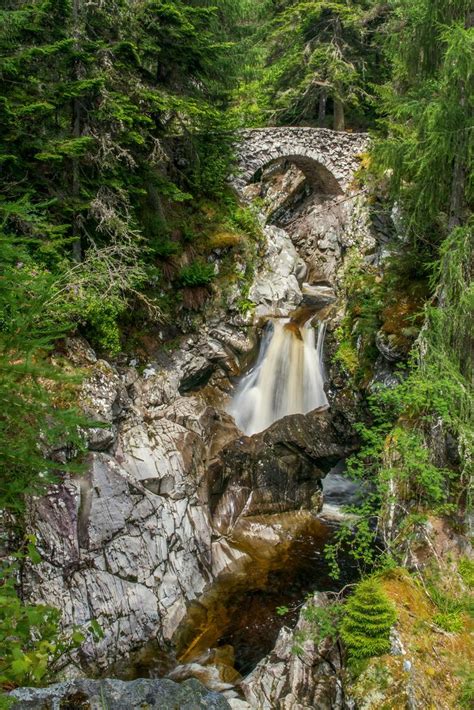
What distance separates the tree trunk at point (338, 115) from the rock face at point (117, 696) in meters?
20.1

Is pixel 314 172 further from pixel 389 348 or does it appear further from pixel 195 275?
pixel 389 348

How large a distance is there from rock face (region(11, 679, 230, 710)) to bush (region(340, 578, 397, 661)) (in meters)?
2.12

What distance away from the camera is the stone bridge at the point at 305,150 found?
16359mm

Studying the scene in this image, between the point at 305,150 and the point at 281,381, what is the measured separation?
8859 millimetres

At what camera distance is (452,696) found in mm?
4848

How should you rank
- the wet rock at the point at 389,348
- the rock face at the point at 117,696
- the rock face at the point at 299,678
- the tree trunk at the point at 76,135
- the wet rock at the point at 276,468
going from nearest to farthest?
the rock face at the point at 117,696 → the rock face at the point at 299,678 → the tree trunk at the point at 76,135 → the wet rock at the point at 389,348 → the wet rock at the point at 276,468

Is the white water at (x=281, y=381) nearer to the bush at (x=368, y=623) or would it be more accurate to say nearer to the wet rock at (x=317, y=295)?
the wet rock at (x=317, y=295)

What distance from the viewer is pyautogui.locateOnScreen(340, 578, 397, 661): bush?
200 inches

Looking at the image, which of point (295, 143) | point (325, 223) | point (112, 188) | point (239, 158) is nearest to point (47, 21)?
point (112, 188)

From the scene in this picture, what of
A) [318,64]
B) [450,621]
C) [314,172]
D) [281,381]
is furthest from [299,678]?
[318,64]

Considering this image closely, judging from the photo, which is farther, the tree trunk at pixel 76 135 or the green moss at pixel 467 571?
the tree trunk at pixel 76 135

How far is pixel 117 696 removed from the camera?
10.5 ft

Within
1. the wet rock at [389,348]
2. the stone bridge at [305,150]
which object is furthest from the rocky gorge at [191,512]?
the stone bridge at [305,150]

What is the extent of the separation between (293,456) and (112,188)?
7379 millimetres
